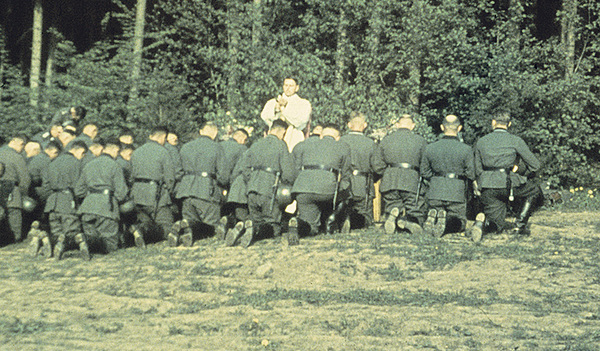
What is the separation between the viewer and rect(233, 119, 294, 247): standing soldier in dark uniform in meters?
13.6

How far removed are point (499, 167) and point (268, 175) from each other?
3.56m

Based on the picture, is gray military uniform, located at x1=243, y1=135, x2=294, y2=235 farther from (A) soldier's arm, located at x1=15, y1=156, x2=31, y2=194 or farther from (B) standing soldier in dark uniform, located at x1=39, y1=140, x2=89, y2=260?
(A) soldier's arm, located at x1=15, y1=156, x2=31, y2=194

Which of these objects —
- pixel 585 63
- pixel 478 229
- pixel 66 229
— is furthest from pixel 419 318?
pixel 585 63

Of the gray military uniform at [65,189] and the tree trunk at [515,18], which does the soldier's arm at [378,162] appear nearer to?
the gray military uniform at [65,189]

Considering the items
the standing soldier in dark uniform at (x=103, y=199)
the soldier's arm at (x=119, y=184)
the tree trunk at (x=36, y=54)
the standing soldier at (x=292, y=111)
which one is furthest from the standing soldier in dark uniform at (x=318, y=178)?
the tree trunk at (x=36, y=54)

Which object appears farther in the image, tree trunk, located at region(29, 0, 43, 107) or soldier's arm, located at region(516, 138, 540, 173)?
tree trunk, located at region(29, 0, 43, 107)

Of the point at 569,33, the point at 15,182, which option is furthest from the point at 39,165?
the point at 569,33

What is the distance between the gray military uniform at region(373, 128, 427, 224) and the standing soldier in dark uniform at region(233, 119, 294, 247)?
1713 mm

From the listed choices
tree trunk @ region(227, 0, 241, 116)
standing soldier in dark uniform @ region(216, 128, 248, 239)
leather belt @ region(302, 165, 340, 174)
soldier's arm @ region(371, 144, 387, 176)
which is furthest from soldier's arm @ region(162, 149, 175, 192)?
tree trunk @ region(227, 0, 241, 116)

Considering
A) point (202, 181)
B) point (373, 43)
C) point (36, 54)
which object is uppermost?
point (373, 43)

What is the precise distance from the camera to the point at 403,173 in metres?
14.3

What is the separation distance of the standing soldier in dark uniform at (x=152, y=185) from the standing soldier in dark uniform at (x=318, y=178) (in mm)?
2149

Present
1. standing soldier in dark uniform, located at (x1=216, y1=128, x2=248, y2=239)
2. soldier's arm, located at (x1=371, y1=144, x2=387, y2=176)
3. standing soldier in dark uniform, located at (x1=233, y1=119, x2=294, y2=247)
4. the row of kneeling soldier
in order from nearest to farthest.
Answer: the row of kneeling soldier
standing soldier in dark uniform, located at (x1=233, y1=119, x2=294, y2=247)
standing soldier in dark uniform, located at (x1=216, y1=128, x2=248, y2=239)
soldier's arm, located at (x1=371, y1=144, x2=387, y2=176)

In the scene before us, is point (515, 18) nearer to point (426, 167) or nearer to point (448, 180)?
point (426, 167)
